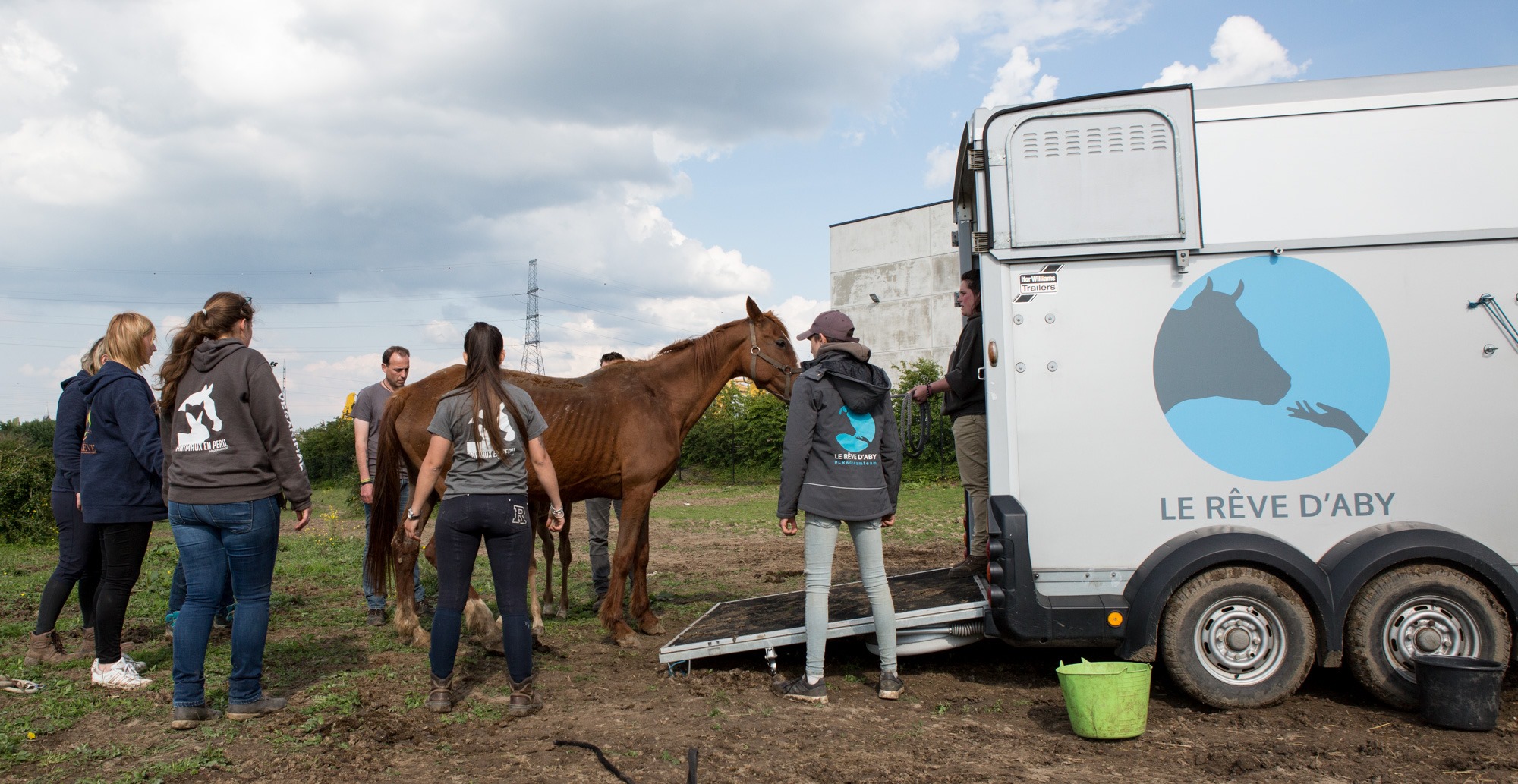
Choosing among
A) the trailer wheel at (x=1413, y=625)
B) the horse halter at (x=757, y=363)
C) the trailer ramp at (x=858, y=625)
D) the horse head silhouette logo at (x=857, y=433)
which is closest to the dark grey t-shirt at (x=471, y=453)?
the trailer ramp at (x=858, y=625)

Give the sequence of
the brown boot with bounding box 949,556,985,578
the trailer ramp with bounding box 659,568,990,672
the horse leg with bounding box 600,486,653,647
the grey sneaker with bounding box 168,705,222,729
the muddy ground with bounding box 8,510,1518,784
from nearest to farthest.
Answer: the muddy ground with bounding box 8,510,1518,784, the grey sneaker with bounding box 168,705,222,729, the trailer ramp with bounding box 659,568,990,672, the brown boot with bounding box 949,556,985,578, the horse leg with bounding box 600,486,653,647

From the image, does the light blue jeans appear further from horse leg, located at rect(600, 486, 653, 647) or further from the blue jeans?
the blue jeans

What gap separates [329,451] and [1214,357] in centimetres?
3879

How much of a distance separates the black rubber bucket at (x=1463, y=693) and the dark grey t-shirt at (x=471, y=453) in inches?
172

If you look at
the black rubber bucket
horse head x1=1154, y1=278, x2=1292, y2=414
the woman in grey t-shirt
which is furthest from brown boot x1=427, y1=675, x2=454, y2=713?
the black rubber bucket

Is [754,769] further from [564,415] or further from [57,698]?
[57,698]

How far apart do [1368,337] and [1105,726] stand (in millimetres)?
2313

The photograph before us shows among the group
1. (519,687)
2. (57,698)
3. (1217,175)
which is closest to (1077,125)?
(1217,175)

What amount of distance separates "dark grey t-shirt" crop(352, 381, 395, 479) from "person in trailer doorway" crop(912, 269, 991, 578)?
160 inches

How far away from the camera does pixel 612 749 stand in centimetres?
386

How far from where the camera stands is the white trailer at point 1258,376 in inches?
167

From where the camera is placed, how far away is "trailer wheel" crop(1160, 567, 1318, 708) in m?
4.25

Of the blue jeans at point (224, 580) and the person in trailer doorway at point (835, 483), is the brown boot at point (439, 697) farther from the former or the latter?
the person in trailer doorway at point (835, 483)

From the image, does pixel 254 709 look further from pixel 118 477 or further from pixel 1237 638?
pixel 1237 638
